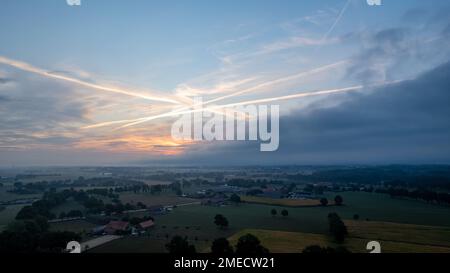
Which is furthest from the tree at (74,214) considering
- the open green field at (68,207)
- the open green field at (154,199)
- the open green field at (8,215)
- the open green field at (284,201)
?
the open green field at (284,201)

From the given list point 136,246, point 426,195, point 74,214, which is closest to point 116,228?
point 136,246

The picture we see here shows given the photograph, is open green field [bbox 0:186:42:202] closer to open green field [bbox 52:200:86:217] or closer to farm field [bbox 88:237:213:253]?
open green field [bbox 52:200:86:217]

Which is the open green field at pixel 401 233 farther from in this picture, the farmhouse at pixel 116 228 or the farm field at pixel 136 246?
the farmhouse at pixel 116 228

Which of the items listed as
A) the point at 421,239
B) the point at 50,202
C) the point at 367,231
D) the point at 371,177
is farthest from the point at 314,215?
the point at 371,177

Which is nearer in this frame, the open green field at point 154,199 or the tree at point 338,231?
the tree at point 338,231
